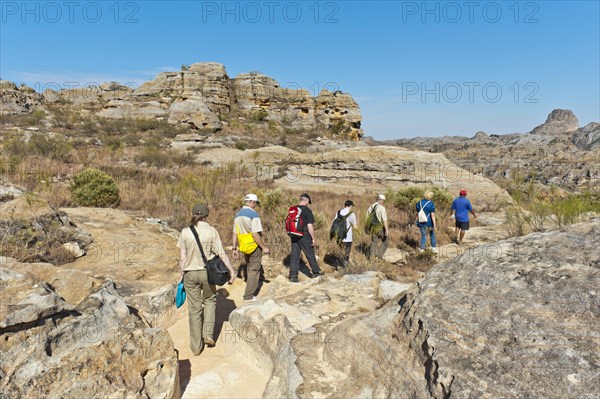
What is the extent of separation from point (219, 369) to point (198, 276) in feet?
3.38

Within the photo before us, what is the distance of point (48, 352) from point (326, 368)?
2.35 m

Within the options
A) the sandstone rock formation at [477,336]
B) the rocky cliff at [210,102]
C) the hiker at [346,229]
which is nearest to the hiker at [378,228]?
the hiker at [346,229]

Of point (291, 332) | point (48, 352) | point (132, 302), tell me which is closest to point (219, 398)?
point (291, 332)

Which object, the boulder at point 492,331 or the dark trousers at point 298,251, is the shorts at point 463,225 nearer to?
the dark trousers at point 298,251

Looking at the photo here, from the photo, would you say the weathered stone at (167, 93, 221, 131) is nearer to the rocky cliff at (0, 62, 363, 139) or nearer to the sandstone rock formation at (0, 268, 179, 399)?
the rocky cliff at (0, 62, 363, 139)

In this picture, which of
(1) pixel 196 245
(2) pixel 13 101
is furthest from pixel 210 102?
(1) pixel 196 245

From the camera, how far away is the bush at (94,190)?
9.34 meters

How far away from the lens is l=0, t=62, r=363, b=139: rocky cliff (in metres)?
29.5

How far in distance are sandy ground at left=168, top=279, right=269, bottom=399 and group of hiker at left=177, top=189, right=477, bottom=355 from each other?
0.17m

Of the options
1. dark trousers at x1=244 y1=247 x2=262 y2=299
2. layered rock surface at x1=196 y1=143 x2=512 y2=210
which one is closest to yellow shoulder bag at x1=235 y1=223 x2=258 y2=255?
dark trousers at x1=244 y1=247 x2=262 y2=299

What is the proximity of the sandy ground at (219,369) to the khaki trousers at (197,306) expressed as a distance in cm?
17

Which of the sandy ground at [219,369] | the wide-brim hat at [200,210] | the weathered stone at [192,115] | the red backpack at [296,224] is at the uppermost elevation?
the weathered stone at [192,115]

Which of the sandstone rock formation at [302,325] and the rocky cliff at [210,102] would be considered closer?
the sandstone rock formation at [302,325]

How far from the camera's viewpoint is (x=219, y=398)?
325 centimetres
